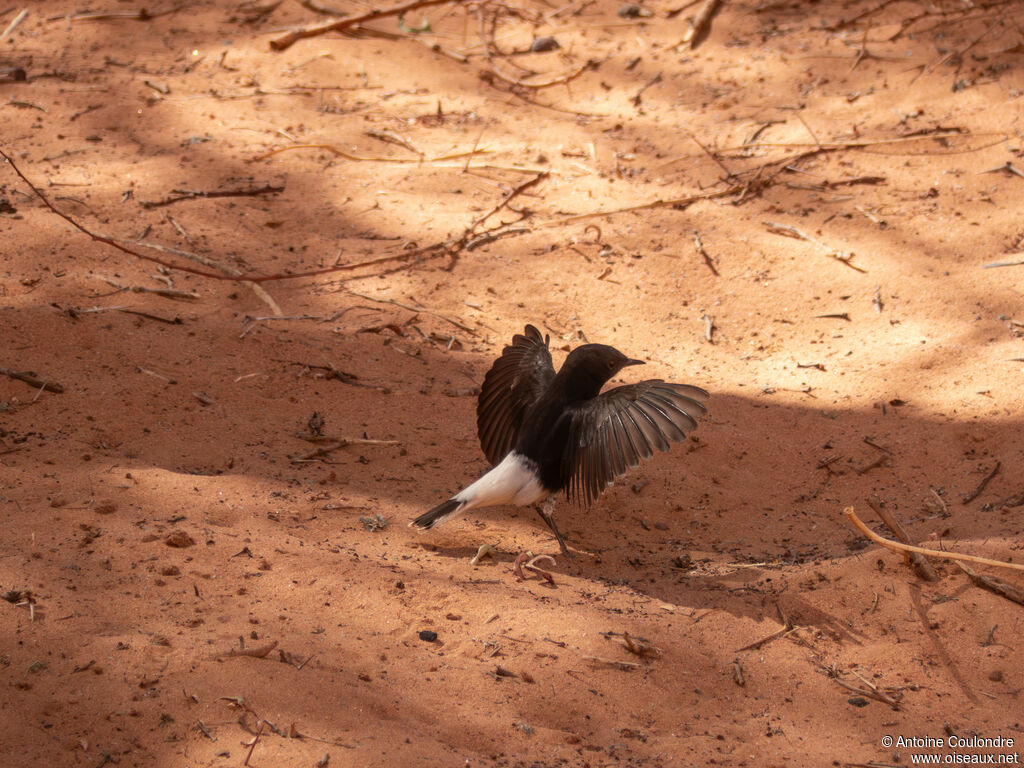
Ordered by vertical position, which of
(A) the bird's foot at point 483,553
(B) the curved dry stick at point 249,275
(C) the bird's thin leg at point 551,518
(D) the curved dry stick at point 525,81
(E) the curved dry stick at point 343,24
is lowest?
(C) the bird's thin leg at point 551,518

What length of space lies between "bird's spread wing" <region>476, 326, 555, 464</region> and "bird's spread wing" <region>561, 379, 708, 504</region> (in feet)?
1.76

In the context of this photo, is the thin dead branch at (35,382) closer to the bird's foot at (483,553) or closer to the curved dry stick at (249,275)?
the curved dry stick at (249,275)

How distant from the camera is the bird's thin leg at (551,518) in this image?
13.7ft

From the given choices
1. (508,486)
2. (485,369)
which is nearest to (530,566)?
(508,486)

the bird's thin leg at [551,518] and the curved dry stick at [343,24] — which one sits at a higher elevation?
the curved dry stick at [343,24]

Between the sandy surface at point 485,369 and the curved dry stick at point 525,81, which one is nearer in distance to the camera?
the sandy surface at point 485,369

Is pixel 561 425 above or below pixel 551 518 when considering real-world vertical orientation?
above

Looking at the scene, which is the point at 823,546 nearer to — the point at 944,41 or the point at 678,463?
the point at 678,463

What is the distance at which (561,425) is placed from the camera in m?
4.20

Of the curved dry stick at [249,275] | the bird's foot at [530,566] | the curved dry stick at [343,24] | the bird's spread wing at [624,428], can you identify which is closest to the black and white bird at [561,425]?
the bird's spread wing at [624,428]

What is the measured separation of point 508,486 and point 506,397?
627mm

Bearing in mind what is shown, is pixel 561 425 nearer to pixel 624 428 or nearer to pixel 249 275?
pixel 624 428

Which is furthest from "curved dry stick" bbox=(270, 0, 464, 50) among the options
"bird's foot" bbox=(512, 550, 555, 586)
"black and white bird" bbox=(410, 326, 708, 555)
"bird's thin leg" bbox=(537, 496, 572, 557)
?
"bird's foot" bbox=(512, 550, 555, 586)

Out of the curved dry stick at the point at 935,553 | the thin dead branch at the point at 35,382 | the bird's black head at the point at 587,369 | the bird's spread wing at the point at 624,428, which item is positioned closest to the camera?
the curved dry stick at the point at 935,553
